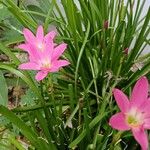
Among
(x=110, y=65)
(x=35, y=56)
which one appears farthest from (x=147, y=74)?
(x=35, y=56)

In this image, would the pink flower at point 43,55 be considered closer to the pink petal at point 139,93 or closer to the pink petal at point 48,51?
the pink petal at point 48,51

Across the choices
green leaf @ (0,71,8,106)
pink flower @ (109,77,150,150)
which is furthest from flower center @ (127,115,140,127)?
green leaf @ (0,71,8,106)

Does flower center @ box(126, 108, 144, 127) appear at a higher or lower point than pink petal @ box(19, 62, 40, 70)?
lower

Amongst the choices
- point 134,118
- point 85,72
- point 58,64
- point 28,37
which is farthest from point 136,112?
point 85,72

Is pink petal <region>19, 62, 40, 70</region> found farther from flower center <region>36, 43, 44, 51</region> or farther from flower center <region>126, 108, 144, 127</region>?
flower center <region>126, 108, 144, 127</region>

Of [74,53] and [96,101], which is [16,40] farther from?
[96,101]

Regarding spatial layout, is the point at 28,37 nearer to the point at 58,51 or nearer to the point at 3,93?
the point at 58,51
